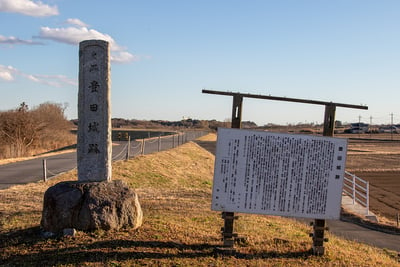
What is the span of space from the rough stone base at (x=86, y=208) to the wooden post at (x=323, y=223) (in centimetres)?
322

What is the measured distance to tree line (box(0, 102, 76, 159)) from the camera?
3085cm

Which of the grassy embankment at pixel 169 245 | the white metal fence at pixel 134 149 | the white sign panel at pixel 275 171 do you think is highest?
the white sign panel at pixel 275 171

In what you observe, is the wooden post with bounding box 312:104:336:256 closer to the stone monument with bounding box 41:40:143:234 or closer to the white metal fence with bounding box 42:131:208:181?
the stone monument with bounding box 41:40:143:234

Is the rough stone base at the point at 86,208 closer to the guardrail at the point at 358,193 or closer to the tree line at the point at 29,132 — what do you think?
the guardrail at the point at 358,193

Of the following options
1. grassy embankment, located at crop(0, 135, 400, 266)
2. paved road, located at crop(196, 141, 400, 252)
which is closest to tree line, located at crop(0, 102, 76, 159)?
grassy embankment, located at crop(0, 135, 400, 266)

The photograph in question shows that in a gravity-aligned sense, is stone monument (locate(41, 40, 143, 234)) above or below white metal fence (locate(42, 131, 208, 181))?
above

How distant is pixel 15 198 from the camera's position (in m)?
10.5

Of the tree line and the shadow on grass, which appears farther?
the tree line

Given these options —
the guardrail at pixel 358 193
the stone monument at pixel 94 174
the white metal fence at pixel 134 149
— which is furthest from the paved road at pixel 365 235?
the white metal fence at pixel 134 149

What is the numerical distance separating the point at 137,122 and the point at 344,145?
387 feet

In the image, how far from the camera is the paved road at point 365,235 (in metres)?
9.42

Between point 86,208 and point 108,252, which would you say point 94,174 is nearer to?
point 86,208

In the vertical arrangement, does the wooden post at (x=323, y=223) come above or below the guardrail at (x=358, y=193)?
above

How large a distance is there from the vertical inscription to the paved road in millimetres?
6428
